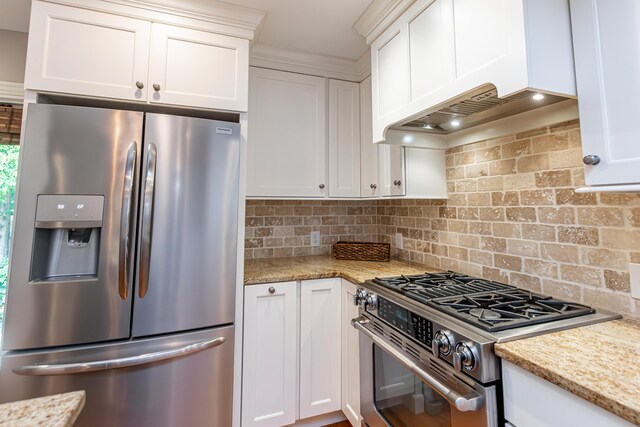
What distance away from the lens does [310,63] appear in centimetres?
216

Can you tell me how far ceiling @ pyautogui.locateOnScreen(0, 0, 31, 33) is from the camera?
156 centimetres

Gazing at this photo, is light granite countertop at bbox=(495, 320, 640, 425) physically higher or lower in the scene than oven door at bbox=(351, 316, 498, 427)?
higher

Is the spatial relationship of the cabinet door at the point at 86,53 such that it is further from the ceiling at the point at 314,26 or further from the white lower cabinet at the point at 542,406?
the white lower cabinet at the point at 542,406

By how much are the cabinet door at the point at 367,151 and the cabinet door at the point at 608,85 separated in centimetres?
123

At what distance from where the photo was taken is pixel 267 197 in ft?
6.58

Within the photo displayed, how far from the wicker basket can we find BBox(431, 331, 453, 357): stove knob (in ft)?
3.92

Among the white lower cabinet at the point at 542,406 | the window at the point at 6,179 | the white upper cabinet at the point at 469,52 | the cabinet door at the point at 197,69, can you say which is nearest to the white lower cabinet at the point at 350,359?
the white lower cabinet at the point at 542,406

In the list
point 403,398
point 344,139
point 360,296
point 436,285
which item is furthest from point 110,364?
point 344,139

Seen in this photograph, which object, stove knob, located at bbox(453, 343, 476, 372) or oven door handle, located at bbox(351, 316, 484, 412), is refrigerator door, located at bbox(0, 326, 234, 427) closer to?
oven door handle, located at bbox(351, 316, 484, 412)

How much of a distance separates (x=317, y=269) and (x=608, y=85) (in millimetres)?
1538

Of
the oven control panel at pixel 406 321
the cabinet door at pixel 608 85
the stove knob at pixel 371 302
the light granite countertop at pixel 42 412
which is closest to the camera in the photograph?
the light granite countertop at pixel 42 412

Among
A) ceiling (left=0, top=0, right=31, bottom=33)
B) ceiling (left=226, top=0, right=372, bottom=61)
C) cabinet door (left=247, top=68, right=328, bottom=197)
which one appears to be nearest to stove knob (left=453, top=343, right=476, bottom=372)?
cabinet door (left=247, top=68, right=328, bottom=197)

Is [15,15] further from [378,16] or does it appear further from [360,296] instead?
[360,296]

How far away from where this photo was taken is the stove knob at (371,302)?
1.40 meters
